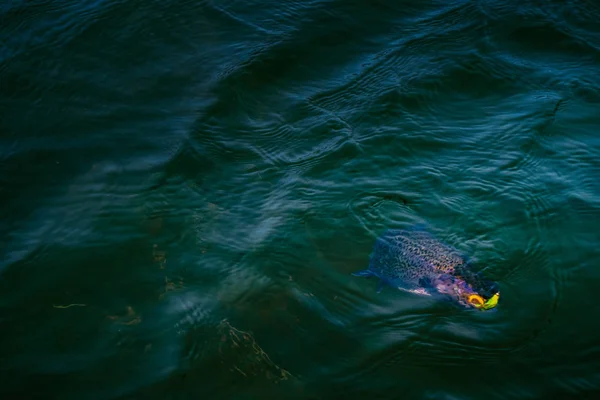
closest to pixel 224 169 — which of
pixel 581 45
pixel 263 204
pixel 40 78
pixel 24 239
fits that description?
pixel 263 204

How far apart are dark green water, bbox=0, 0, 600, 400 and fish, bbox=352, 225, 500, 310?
14cm

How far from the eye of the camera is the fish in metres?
4.44

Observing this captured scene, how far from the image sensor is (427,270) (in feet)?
15.1

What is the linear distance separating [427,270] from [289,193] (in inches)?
69.9

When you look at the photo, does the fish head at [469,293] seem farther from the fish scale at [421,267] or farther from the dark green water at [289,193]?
the dark green water at [289,193]

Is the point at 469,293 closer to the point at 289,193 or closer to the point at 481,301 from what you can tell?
the point at 481,301

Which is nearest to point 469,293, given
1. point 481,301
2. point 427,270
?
point 481,301

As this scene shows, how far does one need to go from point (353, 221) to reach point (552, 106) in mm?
3123

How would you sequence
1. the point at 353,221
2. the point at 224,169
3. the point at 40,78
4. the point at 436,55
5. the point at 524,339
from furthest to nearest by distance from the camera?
the point at 436,55, the point at 40,78, the point at 224,169, the point at 353,221, the point at 524,339

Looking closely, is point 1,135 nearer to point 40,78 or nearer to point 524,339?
point 40,78

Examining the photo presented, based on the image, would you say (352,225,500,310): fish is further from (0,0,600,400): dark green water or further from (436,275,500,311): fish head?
(0,0,600,400): dark green water

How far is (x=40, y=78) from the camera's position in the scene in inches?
283

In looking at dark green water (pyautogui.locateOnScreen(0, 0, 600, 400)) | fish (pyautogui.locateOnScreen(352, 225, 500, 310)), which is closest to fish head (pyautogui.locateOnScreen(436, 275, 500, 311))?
fish (pyautogui.locateOnScreen(352, 225, 500, 310))

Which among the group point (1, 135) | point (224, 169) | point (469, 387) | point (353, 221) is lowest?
point (469, 387)
